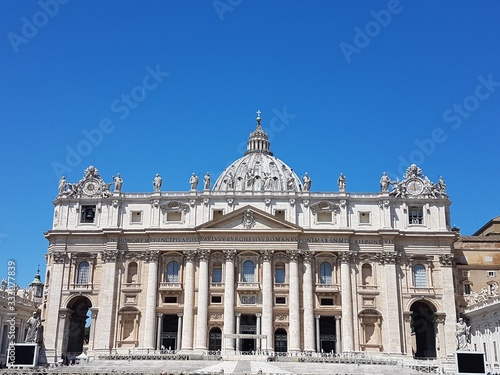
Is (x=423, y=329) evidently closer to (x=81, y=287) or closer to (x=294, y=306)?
(x=294, y=306)

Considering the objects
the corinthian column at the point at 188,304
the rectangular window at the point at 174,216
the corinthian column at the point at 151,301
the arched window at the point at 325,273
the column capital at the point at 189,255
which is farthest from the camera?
the rectangular window at the point at 174,216

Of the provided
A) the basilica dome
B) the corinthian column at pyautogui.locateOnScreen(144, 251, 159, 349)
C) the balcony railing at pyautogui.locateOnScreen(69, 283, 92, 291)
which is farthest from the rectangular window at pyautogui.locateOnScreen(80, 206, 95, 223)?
the basilica dome

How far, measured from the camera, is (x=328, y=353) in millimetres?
66938

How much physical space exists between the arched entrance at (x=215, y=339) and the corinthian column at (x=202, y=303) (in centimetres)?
144

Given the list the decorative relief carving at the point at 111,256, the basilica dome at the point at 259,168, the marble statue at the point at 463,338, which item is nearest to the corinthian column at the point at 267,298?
the decorative relief carving at the point at 111,256

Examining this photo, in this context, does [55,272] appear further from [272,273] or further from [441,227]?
[441,227]

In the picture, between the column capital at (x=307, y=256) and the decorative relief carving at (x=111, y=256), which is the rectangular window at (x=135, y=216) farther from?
the column capital at (x=307, y=256)

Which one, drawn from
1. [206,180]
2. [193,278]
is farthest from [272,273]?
[206,180]

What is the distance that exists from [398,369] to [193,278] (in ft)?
85.9

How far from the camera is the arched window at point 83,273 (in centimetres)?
7269

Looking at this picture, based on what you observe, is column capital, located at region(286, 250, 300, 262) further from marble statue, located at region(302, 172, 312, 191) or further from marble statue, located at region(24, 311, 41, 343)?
marble statue, located at region(24, 311, 41, 343)

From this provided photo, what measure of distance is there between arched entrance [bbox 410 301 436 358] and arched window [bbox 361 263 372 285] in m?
6.10

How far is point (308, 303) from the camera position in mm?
68625

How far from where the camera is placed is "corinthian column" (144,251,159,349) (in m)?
68.4
